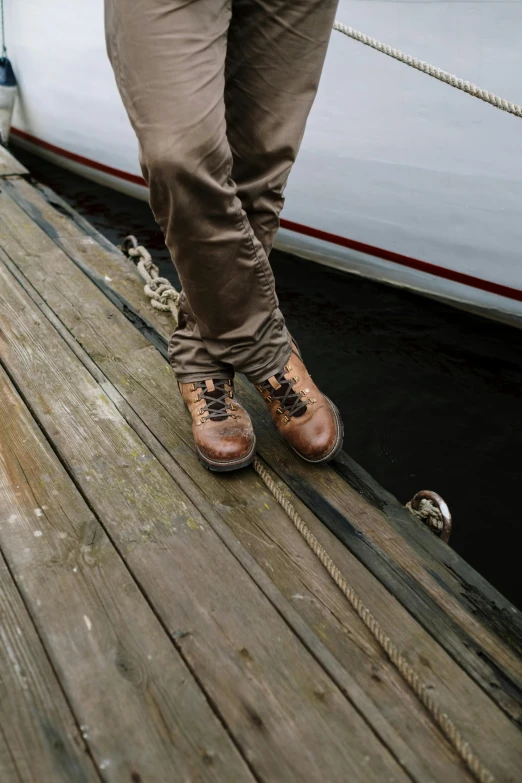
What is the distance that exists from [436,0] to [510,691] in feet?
8.01

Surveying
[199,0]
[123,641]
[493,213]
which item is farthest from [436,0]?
[123,641]

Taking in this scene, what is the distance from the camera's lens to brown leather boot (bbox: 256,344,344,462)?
167 centimetres

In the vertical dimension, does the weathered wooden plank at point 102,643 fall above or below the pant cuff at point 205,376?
below

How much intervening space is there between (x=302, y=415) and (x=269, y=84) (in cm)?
75

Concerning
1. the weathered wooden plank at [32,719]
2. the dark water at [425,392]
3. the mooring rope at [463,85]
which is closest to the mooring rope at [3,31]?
the dark water at [425,392]

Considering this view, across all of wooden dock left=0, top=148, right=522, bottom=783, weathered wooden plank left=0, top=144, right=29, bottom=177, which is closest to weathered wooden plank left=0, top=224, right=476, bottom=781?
wooden dock left=0, top=148, right=522, bottom=783

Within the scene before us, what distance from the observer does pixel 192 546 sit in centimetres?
143

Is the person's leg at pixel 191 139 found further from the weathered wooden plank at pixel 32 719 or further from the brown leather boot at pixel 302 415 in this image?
the weathered wooden plank at pixel 32 719

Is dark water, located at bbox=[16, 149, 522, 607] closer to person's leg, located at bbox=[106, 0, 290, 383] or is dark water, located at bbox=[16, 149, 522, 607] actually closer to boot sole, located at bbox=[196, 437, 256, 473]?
boot sole, located at bbox=[196, 437, 256, 473]

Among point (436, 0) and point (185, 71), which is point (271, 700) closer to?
point (185, 71)

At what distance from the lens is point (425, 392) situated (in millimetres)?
2875

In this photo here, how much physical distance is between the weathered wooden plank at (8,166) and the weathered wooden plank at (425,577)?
9.05 ft

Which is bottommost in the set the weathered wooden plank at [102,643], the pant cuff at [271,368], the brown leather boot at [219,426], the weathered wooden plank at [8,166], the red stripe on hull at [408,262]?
the weathered wooden plank at [8,166]

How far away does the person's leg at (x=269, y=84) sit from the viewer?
58.3 inches
